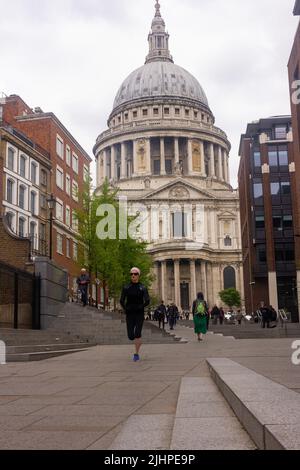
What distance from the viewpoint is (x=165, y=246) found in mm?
100562

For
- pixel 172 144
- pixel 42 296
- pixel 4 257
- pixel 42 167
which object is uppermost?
pixel 172 144

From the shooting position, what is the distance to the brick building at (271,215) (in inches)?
2458

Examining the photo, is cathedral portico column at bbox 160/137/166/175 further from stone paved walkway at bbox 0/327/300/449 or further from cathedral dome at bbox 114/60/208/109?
stone paved walkway at bbox 0/327/300/449

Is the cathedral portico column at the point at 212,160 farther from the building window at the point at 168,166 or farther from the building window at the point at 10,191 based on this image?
the building window at the point at 10,191

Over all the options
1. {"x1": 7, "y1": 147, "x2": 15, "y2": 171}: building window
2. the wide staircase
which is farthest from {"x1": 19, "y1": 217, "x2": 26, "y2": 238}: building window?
the wide staircase

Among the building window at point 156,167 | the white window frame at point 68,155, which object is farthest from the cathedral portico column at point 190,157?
the white window frame at point 68,155

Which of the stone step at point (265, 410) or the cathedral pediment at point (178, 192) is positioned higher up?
the cathedral pediment at point (178, 192)

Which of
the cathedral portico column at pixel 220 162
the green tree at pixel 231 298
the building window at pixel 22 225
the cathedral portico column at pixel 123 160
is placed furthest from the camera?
the cathedral portico column at pixel 220 162

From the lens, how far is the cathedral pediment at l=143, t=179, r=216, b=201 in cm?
10669

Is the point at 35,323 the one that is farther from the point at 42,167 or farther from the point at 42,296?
the point at 42,167

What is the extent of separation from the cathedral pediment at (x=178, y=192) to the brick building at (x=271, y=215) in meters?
40.1

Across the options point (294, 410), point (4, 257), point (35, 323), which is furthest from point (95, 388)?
point (4, 257)

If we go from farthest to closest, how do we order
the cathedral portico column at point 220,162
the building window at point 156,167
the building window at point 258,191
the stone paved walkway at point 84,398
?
the cathedral portico column at point 220,162
the building window at point 156,167
the building window at point 258,191
the stone paved walkway at point 84,398
